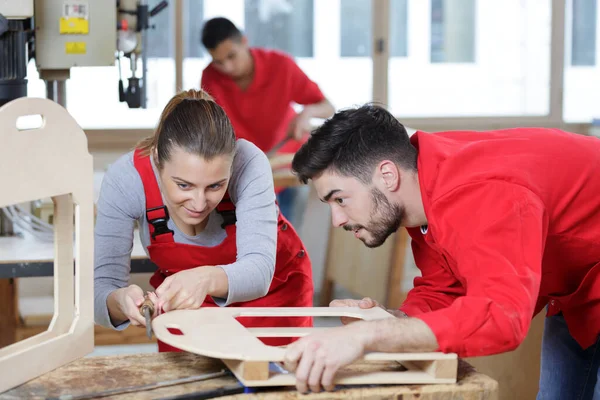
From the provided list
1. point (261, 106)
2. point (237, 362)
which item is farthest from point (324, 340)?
point (261, 106)

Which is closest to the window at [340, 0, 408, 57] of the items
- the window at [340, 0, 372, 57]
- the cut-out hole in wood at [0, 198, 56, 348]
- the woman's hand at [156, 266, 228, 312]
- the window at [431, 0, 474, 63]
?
the window at [340, 0, 372, 57]

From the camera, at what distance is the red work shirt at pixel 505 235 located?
1.18 meters

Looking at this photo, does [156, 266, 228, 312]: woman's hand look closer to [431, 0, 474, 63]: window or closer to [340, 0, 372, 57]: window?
[340, 0, 372, 57]: window

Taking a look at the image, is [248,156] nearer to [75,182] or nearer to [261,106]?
[75,182]

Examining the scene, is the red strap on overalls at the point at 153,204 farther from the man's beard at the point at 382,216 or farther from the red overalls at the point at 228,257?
the man's beard at the point at 382,216

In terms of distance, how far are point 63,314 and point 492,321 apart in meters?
0.70

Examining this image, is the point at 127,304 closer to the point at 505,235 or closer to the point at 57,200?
the point at 57,200

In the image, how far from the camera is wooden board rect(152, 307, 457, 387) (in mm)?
1155

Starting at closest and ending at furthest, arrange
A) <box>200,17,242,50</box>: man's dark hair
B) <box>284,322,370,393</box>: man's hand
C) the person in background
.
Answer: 1. <box>284,322,370,393</box>: man's hand
2. <box>200,17,242,50</box>: man's dark hair
3. the person in background

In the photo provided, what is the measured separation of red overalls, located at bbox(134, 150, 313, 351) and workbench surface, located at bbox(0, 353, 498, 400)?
380 millimetres

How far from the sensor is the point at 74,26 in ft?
6.63

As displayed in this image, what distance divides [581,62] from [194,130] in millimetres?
3571

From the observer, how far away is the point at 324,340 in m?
1.16

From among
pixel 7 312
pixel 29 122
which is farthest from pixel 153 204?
pixel 29 122
